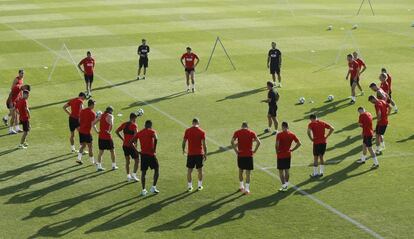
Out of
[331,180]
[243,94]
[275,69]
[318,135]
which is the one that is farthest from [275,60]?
[331,180]

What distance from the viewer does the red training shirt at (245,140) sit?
17812 mm

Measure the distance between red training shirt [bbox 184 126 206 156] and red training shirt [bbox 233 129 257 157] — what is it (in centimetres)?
94

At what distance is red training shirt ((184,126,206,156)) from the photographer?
17.9 m

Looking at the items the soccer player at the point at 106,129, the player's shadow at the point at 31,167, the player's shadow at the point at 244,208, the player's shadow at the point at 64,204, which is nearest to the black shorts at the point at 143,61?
the player's shadow at the point at 31,167

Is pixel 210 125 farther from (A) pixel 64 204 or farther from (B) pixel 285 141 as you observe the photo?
(A) pixel 64 204

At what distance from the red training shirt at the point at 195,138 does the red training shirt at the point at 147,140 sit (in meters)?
0.93

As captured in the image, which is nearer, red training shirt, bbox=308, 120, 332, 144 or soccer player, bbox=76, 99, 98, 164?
red training shirt, bbox=308, 120, 332, 144

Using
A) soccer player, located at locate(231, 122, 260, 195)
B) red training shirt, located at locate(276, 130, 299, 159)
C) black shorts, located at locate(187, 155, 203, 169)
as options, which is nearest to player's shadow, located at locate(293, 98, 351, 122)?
red training shirt, located at locate(276, 130, 299, 159)

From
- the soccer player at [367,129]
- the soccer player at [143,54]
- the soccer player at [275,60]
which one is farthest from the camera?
the soccer player at [143,54]

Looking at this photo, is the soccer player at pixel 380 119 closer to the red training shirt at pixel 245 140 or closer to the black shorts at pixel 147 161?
the red training shirt at pixel 245 140

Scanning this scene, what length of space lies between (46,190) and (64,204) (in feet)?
4.34

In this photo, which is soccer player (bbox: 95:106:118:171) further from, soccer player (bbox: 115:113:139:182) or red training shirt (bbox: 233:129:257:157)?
red training shirt (bbox: 233:129:257:157)

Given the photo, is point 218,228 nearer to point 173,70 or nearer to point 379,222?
point 379,222

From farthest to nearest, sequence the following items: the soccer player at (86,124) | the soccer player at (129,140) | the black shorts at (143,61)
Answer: the black shorts at (143,61), the soccer player at (86,124), the soccer player at (129,140)
